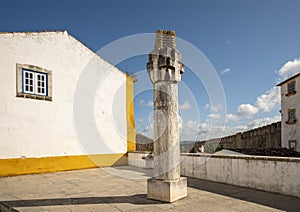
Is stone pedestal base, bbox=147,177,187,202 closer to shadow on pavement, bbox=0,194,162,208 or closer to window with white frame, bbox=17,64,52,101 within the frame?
shadow on pavement, bbox=0,194,162,208

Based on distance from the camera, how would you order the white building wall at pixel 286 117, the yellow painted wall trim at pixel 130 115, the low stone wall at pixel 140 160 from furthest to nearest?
the white building wall at pixel 286 117, the yellow painted wall trim at pixel 130 115, the low stone wall at pixel 140 160

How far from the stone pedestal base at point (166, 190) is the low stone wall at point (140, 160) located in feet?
18.0

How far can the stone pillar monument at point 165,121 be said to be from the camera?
5059 mm

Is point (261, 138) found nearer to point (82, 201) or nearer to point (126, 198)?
point (126, 198)

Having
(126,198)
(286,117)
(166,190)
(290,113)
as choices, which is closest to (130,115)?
(126,198)

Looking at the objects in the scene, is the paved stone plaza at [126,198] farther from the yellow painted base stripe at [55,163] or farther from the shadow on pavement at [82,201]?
the yellow painted base stripe at [55,163]

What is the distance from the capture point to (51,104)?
402 inches

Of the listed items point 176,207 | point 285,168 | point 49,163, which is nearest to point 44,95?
point 49,163

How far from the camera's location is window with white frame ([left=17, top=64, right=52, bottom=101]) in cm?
931

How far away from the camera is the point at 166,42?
5.44 meters

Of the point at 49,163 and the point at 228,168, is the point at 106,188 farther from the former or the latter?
the point at 49,163

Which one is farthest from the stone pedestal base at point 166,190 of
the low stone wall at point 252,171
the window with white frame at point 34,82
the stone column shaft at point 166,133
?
the window with white frame at point 34,82

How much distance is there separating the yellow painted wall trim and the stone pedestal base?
8.08 m

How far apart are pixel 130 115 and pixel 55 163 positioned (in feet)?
16.8
